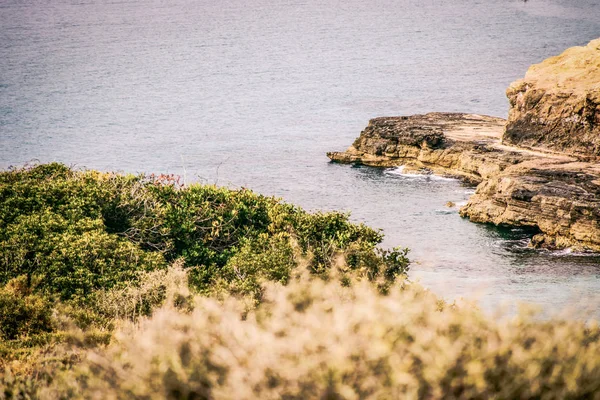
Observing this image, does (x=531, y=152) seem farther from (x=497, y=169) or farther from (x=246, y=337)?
(x=246, y=337)

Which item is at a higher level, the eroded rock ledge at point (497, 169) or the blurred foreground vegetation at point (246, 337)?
the blurred foreground vegetation at point (246, 337)

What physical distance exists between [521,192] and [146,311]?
36.4 metres

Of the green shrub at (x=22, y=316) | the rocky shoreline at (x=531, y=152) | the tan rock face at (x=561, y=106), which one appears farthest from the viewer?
the tan rock face at (x=561, y=106)

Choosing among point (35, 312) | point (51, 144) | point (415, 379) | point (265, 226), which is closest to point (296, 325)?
point (415, 379)

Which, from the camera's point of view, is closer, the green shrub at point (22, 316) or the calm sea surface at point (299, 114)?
the green shrub at point (22, 316)

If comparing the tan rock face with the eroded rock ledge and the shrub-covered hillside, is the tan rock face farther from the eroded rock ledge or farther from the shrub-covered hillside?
the shrub-covered hillside

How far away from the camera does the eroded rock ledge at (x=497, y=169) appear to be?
44781 mm

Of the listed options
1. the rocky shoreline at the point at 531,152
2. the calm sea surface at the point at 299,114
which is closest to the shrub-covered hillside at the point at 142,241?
the calm sea surface at the point at 299,114

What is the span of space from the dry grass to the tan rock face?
49.7 m

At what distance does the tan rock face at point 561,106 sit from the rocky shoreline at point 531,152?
0.08m

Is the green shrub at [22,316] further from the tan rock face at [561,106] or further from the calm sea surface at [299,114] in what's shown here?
the tan rock face at [561,106]

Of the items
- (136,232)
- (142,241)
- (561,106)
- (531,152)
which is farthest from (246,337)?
(561,106)

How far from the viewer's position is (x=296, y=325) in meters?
8.91

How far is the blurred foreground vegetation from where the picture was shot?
7.64m
